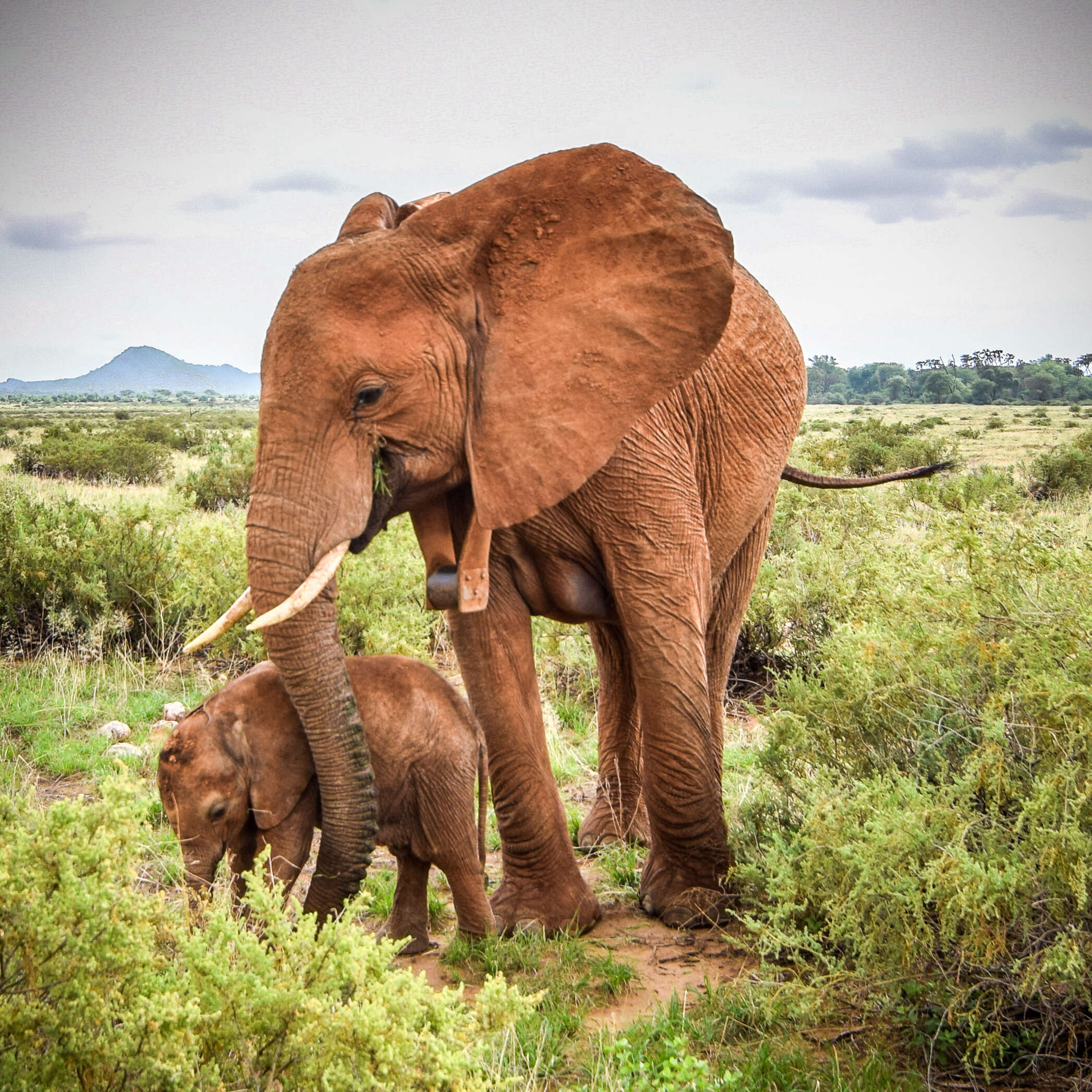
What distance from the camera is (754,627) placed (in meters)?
9.27

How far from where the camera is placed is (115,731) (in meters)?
7.30

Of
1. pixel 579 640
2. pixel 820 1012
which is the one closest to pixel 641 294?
pixel 820 1012

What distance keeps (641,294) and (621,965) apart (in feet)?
8.90

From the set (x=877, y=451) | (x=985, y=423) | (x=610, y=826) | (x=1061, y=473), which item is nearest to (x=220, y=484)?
(x=610, y=826)

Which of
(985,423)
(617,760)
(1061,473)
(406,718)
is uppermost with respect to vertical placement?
(985,423)

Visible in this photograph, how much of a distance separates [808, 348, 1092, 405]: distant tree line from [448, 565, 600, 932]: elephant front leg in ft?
257

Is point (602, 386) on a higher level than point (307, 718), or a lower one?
higher

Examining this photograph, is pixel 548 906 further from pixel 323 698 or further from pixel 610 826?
pixel 323 698

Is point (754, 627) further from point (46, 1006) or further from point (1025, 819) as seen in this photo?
point (46, 1006)

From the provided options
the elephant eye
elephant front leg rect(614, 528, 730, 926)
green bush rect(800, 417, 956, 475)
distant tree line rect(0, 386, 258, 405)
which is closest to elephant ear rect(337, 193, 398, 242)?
the elephant eye

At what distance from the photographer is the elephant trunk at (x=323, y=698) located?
13.1 ft

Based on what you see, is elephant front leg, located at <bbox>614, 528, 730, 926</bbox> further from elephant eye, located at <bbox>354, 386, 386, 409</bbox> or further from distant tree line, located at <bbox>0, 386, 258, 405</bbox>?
distant tree line, located at <bbox>0, 386, 258, 405</bbox>

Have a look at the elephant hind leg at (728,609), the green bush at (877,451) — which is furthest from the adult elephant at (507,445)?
the green bush at (877,451)

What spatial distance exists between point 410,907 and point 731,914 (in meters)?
1.36
